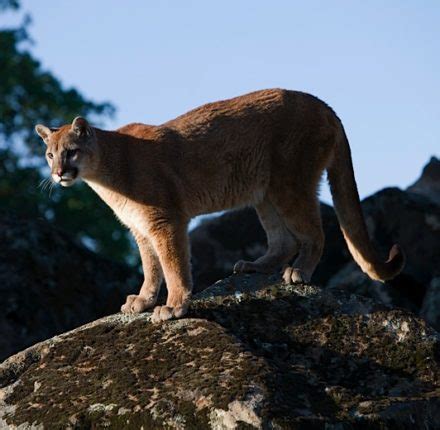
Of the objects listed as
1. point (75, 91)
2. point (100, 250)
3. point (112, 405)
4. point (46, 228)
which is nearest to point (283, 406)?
point (112, 405)

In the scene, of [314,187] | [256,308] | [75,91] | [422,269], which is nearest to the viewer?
[256,308]

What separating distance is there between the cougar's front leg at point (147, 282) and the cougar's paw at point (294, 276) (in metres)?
1.28

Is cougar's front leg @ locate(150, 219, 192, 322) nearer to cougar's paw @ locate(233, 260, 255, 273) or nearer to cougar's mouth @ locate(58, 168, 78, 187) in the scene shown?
cougar's paw @ locate(233, 260, 255, 273)

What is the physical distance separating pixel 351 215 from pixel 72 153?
2878 millimetres

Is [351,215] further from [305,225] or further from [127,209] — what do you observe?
[127,209]

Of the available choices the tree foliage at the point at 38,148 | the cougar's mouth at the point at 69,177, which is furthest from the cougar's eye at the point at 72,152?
the tree foliage at the point at 38,148

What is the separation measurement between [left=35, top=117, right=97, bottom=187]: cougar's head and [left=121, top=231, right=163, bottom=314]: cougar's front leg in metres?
0.83

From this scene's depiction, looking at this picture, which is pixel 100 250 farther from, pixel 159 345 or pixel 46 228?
pixel 159 345

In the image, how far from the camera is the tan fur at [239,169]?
10.2m

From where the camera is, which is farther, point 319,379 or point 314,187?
point 314,187

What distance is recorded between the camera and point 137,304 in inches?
363

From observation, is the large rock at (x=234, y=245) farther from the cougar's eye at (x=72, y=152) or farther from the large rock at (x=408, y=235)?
the cougar's eye at (x=72, y=152)

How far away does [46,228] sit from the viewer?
13383 millimetres

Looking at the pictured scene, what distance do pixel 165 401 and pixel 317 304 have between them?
1.82 metres
